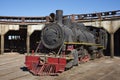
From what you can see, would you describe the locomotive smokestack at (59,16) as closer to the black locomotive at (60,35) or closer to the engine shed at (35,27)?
the black locomotive at (60,35)

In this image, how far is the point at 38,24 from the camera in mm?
24875

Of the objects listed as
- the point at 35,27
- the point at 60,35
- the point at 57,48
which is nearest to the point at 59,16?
the point at 60,35

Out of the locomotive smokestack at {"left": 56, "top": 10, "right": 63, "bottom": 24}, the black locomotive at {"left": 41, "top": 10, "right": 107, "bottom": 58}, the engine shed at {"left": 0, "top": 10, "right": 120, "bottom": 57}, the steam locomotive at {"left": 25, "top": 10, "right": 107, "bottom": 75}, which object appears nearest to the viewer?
the steam locomotive at {"left": 25, "top": 10, "right": 107, "bottom": 75}

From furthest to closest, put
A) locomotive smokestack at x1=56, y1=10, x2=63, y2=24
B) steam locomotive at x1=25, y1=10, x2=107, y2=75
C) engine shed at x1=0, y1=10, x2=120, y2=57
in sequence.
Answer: engine shed at x1=0, y1=10, x2=120, y2=57
locomotive smokestack at x1=56, y1=10, x2=63, y2=24
steam locomotive at x1=25, y1=10, x2=107, y2=75

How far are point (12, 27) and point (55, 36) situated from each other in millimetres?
14261

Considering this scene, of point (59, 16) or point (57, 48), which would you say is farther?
point (59, 16)

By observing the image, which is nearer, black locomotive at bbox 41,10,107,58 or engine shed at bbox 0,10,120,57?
black locomotive at bbox 41,10,107,58

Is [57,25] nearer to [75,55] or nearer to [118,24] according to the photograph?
[75,55]

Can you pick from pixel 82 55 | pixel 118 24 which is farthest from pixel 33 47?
pixel 82 55

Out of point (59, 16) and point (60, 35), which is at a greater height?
→ point (59, 16)

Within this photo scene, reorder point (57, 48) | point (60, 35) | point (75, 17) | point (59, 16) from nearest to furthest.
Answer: point (60, 35) < point (57, 48) < point (59, 16) < point (75, 17)

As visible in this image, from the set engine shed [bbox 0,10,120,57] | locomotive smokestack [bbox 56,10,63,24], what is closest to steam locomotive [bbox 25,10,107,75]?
locomotive smokestack [bbox 56,10,63,24]

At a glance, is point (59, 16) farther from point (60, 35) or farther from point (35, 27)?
point (35, 27)

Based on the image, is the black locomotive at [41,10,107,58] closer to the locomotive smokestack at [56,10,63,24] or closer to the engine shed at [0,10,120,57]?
the locomotive smokestack at [56,10,63,24]
